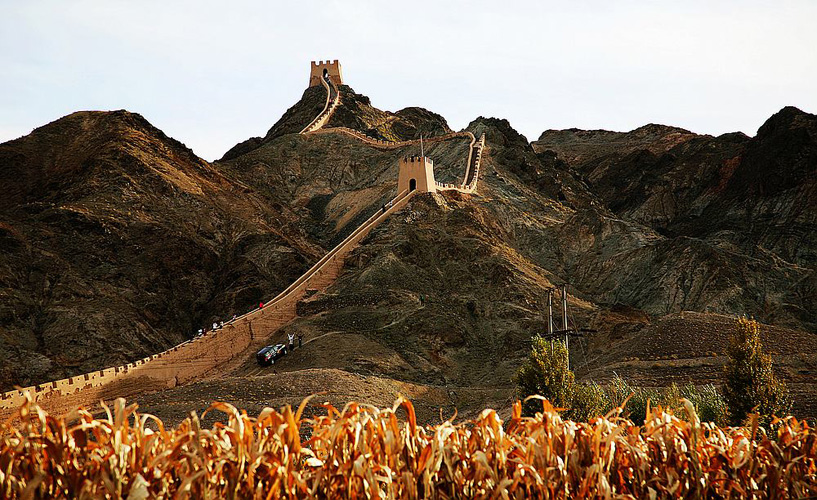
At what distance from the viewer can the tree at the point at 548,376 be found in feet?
94.3

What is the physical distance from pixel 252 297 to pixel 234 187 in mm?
22217

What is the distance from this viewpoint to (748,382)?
27.8 meters

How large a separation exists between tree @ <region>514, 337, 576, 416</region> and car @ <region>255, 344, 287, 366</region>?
19.8 meters

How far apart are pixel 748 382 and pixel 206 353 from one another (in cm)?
3027

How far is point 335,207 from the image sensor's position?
88125 mm

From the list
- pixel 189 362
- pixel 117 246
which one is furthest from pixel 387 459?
pixel 117 246

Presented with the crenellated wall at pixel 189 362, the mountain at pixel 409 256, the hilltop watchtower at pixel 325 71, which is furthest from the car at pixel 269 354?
the hilltop watchtower at pixel 325 71

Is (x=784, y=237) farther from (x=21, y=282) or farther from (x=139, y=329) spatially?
(x=21, y=282)

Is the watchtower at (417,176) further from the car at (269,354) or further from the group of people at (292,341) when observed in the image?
the car at (269,354)

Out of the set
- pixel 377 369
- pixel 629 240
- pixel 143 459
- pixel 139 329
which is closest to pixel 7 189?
pixel 139 329

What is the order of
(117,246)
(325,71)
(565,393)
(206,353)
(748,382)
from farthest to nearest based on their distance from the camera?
(325,71), (117,246), (206,353), (565,393), (748,382)

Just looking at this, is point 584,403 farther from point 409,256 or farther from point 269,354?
point 409,256

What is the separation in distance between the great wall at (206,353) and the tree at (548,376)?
17.6 metres

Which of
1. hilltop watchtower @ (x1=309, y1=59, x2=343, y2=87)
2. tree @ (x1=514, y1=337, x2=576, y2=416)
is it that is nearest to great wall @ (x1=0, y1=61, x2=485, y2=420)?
tree @ (x1=514, y1=337, x2=576, y2=416)
